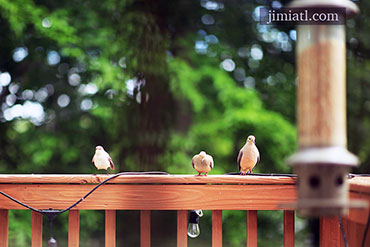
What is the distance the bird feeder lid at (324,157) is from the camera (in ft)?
2.15

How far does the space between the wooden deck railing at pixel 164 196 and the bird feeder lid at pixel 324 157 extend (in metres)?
0.52

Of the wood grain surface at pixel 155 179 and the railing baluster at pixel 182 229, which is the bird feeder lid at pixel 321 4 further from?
the railing baluster at pixel 182 229

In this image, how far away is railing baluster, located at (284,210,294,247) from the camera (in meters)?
1.21

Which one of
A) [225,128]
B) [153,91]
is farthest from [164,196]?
[225,128]

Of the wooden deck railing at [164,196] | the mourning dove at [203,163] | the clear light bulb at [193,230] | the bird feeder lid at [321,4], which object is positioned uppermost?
the bird feeder lid at [321,4]

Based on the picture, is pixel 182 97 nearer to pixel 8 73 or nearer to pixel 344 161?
pixel 8 73

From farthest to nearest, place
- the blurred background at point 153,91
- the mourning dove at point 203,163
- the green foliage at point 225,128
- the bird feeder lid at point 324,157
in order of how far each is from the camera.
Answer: the green foliage at point 225,128 < the blurred background at point 153,91 < the mourning dove at point 203,163 < the bird feeder lid at point 324,157

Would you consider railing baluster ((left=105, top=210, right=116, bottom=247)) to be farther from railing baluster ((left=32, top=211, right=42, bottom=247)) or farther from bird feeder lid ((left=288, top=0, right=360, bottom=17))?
bird feeder lid ((left=288, top=0, right=360, bottom=17))

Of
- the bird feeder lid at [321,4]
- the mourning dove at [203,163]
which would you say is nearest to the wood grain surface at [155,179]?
the mourning dove at [203,163]

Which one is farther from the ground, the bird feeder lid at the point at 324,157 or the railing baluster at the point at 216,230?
the bird feeder lid at the point at 324,157

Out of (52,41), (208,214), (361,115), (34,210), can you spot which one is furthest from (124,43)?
(34,210)

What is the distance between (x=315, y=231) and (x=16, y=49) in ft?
12.3

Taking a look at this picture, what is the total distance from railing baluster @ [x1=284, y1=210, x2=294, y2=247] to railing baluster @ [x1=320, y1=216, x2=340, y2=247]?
96 millimetres

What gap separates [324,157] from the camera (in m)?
0.67
